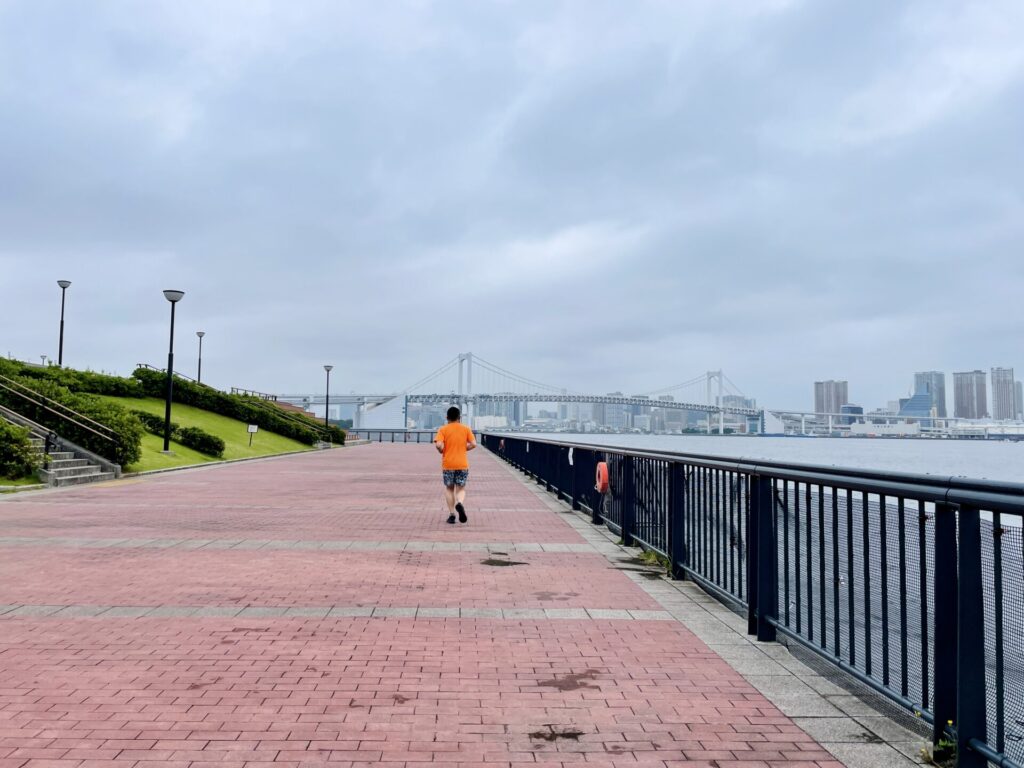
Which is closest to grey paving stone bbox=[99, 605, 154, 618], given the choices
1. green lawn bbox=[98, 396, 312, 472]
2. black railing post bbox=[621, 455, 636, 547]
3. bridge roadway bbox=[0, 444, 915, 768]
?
bridge roadway bbox=[0, 444, 915, 768]

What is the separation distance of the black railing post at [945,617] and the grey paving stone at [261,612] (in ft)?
13.6

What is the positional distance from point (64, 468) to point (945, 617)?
59.8ft

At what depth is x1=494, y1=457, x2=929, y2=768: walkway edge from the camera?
3.43 metres

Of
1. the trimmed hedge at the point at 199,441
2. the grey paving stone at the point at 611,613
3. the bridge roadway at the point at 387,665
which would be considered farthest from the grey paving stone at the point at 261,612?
the trimmed hedge at the point at 199,441

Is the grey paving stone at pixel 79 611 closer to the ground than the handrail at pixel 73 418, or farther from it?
closer to the ground

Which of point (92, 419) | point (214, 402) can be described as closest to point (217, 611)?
point (92, 419)

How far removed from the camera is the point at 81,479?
17.6 meters

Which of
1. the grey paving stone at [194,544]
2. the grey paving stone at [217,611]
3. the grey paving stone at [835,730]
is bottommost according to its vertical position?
the grey paving stone at [835,730]

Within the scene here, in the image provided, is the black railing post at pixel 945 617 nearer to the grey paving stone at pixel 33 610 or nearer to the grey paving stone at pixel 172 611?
the grey paving stone at pixel 172 611

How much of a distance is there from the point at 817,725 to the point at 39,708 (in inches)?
143

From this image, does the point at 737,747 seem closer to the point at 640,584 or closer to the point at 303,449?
the point at 640,584

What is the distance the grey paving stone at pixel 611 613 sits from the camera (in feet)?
18.8

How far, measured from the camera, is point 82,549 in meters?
8.53

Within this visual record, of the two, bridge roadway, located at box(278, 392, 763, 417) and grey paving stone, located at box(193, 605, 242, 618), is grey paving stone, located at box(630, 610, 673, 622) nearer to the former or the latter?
grey paving stone, located at box(193, 605, 242, 618)
